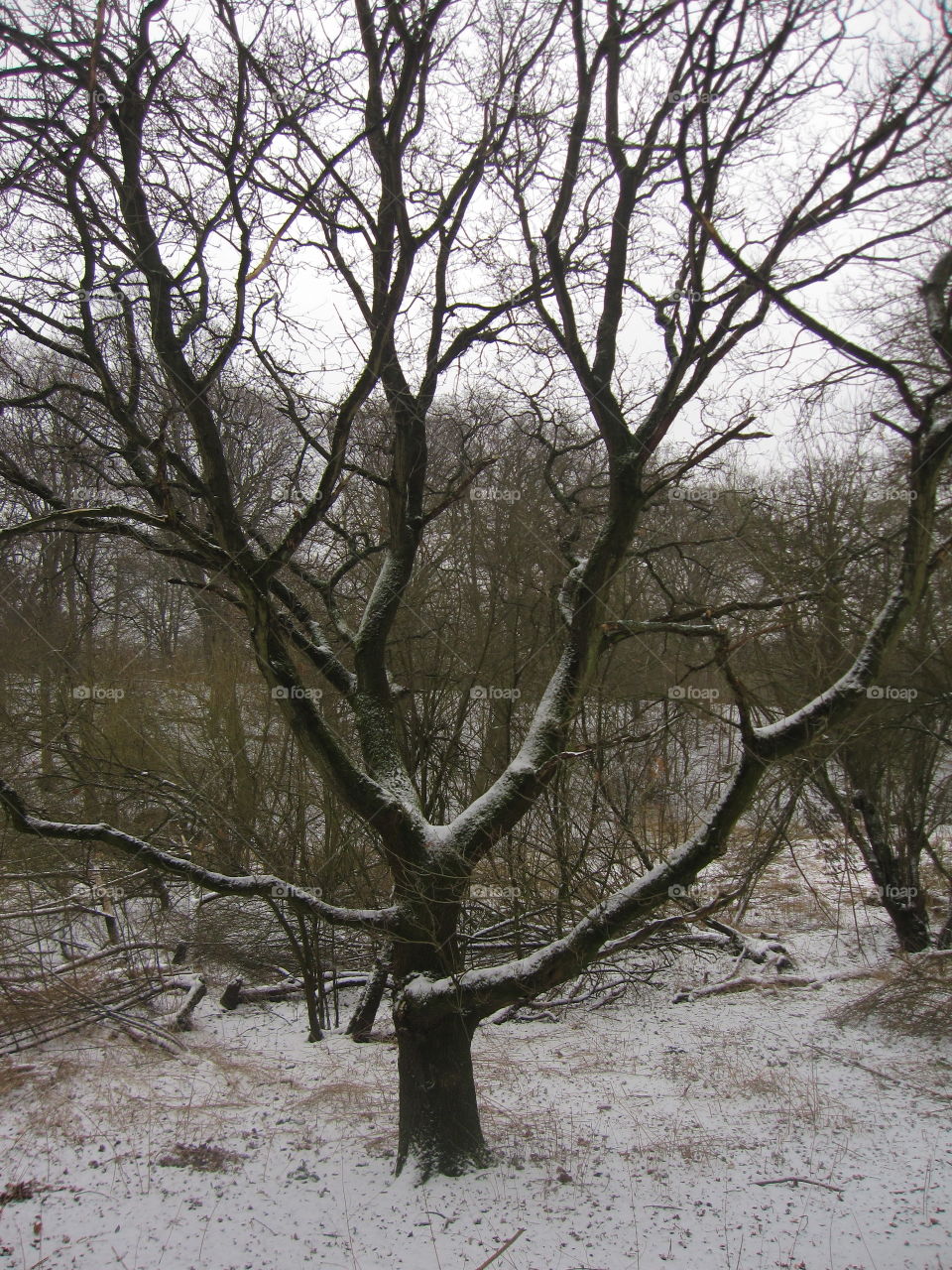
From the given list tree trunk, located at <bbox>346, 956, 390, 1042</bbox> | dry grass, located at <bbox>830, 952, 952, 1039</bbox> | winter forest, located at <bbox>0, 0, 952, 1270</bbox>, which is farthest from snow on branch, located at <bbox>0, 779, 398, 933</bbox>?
dry grass, located at <bbox>830, 952, 952, 1039</bbox>

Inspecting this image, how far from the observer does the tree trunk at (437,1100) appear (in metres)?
4.79

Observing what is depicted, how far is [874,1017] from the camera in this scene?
7.88 m

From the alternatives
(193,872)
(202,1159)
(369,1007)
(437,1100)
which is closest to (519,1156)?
(437,1100)

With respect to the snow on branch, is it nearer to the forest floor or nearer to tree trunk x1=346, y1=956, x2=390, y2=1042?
the forest floor

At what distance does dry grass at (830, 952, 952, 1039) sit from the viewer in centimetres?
749

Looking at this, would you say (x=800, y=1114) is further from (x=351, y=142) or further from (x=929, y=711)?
(x=351, y=142)

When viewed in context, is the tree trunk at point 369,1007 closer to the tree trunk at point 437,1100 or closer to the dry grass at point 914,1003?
the tree trunk at point 437,1100

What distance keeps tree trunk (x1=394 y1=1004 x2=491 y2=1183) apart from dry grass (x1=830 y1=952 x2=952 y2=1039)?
4.87 m

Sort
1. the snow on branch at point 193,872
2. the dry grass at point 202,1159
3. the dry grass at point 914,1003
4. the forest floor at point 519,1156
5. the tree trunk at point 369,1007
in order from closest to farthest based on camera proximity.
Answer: the forest floor at point 519,1156 → the snow on branch at point 193,872 → the dry grass at point 202,1159 → the dry grass at point 914,1003 → the tree trunk at point 369,1007

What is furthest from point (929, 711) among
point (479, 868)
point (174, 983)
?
point (174, 983)

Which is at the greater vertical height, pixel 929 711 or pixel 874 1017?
pixel 929 711

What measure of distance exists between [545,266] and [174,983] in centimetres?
814

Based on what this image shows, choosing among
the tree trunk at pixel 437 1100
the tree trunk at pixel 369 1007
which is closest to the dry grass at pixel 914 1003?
the tree trunk at pixel 369 1007

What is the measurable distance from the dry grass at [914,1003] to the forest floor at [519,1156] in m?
0.12
